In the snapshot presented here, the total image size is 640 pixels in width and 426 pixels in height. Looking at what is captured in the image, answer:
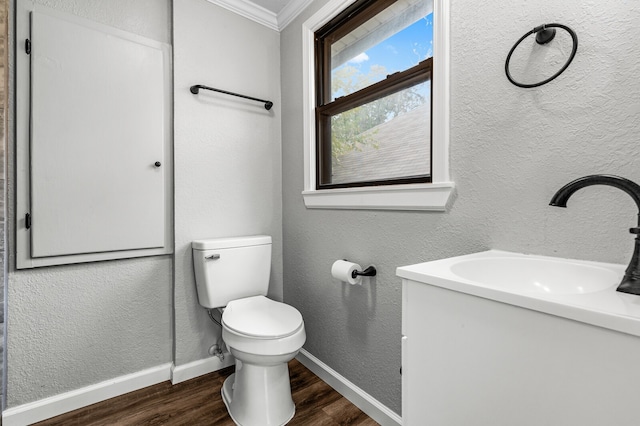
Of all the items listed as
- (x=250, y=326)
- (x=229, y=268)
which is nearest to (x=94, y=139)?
(x=229, y=268)

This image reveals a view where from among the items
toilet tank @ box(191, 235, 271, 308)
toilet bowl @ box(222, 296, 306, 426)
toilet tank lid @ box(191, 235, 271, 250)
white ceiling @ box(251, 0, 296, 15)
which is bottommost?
toilet bowl @ box(222, 296, 306, 426)

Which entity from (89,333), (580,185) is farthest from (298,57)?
(89,333)

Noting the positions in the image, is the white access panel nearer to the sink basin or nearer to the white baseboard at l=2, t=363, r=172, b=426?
the white baseboard at l=2, t=363, r=172, b=426

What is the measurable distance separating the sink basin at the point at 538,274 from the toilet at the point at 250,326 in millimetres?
843

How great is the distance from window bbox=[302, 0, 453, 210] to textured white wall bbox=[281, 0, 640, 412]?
7 centimetres

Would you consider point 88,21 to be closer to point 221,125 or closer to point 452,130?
point 221,125

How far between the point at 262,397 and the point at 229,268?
67 centimetres

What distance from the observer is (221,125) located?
1.91 metres

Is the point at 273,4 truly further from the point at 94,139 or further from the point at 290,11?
the point at 94,139

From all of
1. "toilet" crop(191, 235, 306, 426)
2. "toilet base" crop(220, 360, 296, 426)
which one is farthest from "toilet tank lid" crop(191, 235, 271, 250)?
"toilet base" crop(220, 360, 296, 426)

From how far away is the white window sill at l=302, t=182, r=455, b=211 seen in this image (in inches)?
47.4

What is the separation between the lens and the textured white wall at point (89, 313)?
55.9 inches

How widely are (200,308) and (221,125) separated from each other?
1116 mm

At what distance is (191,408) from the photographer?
1547 millimetres
